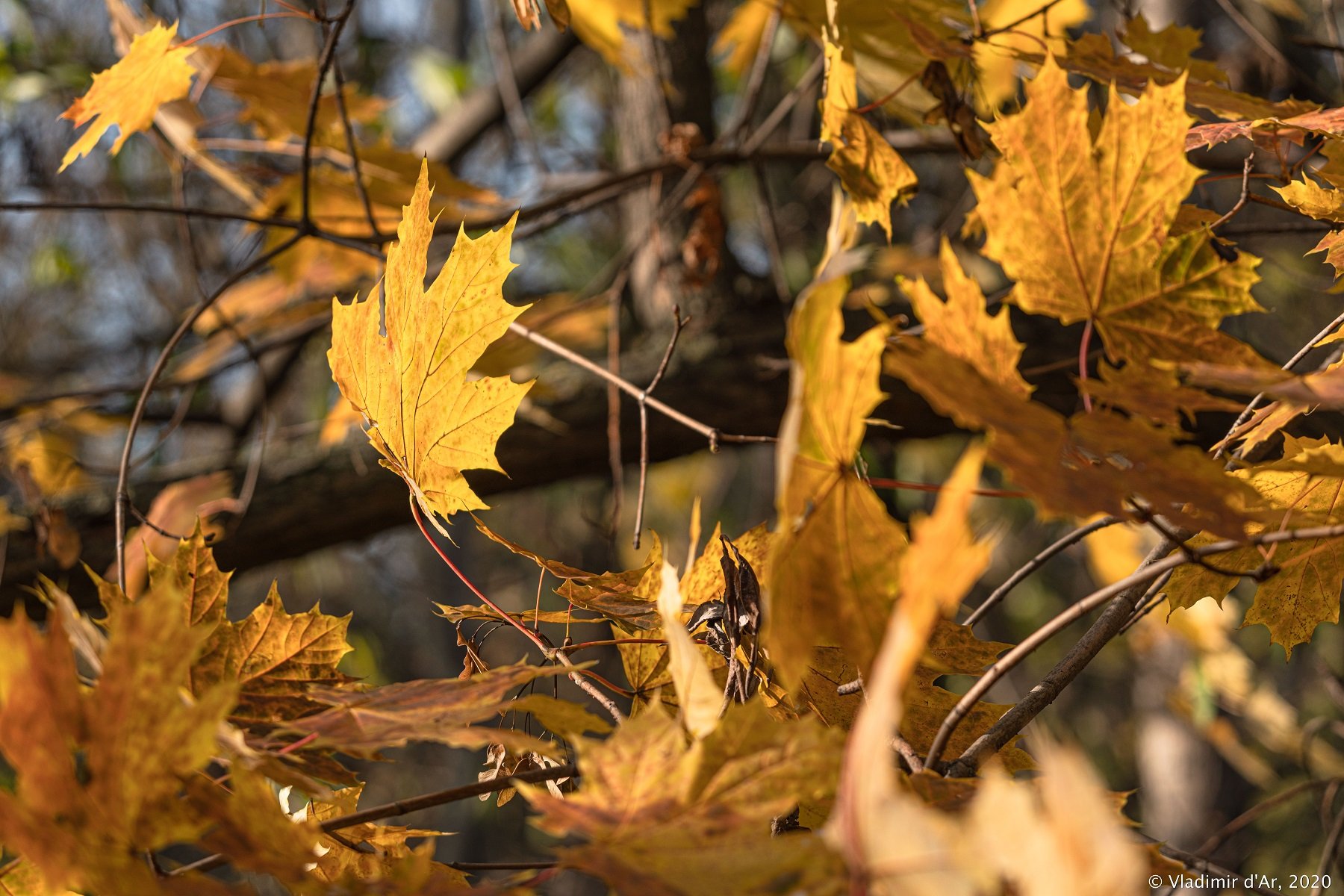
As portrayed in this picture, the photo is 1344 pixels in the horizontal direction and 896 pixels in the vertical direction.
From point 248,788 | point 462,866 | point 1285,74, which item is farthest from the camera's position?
point 1285,74

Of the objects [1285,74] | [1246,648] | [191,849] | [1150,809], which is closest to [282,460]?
[1285,74]

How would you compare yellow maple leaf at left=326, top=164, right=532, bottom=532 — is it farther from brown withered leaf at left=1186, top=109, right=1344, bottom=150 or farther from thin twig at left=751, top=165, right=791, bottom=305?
thin twig at left=751, top=165, right=791, bottom=305

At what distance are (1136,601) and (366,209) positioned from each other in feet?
2.19

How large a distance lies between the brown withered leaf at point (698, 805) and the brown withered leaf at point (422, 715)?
38 millimetres

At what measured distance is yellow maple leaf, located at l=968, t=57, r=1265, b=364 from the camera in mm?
396

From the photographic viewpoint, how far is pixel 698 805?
33cm

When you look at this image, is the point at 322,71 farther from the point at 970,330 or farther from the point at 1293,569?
the point at 1293,569

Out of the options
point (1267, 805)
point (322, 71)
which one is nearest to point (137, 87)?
point (322, 71)

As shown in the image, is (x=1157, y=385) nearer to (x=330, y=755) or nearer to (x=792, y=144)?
(x=330, y=755)

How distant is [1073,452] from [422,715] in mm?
267

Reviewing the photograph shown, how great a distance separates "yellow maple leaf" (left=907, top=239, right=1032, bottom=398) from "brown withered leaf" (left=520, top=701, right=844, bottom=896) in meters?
0.14

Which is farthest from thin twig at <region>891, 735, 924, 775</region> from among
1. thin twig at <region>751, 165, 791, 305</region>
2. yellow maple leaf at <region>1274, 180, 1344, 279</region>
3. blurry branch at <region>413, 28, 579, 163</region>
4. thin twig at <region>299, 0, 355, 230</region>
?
blurry branch at <region>413, 28, 579, 163</region>

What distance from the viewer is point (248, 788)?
318 mm

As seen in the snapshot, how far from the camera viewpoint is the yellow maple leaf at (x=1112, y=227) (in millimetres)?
396
